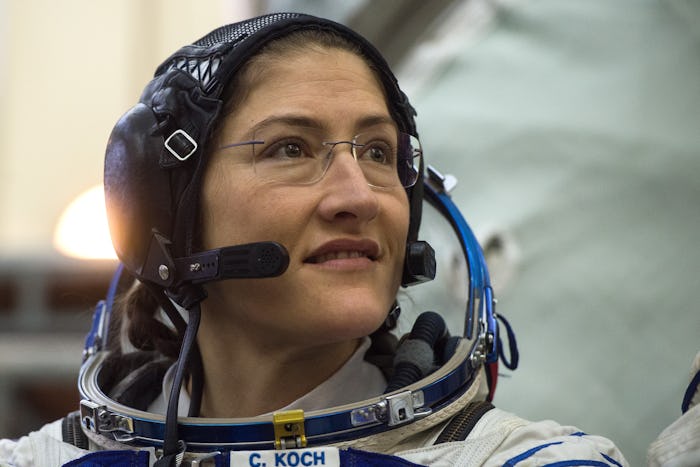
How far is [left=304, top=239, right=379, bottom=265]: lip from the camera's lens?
1.60 m

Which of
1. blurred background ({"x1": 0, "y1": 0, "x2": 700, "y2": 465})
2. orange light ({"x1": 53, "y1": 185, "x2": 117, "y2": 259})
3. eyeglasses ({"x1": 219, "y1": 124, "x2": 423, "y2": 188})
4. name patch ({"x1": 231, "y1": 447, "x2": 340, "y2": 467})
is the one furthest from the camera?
orange light ({"x1": 53, "y1": 185, "x2": 117, "y2": 259})

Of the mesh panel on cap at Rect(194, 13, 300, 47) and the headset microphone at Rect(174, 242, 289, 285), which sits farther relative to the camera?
the mesh panel on cap at Rect(194, 13, 300, 47)

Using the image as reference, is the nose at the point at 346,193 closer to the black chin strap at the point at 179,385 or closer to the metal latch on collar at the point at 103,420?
the black chin strap at the point at 179,385

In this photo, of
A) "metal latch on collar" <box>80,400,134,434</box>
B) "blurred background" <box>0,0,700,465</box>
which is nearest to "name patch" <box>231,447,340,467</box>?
"metal latch on collar" <box>80,400,134,434</box>

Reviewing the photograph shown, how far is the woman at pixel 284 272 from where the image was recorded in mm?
1560

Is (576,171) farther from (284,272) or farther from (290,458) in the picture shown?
(290,458)

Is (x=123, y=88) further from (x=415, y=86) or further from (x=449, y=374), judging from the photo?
(x=449, y=374)

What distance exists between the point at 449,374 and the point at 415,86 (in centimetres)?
295

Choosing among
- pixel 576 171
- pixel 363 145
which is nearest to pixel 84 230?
pixel 576 171

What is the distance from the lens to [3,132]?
8359 mm

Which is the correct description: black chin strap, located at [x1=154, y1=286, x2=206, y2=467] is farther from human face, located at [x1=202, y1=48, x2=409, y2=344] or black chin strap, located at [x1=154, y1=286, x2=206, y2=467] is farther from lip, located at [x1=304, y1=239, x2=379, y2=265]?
lip, located at [x1=304, y1=239, x2=379, y2=265]

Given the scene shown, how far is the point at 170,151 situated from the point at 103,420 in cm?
46

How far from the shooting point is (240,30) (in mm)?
1794

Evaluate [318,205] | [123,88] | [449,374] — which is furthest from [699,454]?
[123,88]
